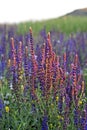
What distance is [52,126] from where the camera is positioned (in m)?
4.08

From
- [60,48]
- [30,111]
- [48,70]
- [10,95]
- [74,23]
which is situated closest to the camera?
[48,70]

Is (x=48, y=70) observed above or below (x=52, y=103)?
above

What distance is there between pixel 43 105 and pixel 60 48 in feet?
14.5

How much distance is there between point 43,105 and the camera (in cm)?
435

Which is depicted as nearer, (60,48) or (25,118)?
(25,118)

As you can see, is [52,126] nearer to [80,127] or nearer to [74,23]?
[80,127]

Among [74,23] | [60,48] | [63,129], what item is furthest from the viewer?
[74,23]

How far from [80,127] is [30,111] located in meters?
0.65

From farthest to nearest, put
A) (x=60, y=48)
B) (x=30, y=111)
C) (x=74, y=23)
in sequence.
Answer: (x=74, y=23)
(x=60, y=48)
(x=30, y=111)

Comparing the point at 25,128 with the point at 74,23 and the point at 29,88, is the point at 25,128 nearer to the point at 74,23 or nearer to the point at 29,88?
the point at 29,88

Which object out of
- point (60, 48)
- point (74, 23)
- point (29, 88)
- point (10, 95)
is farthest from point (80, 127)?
point (74, 23)

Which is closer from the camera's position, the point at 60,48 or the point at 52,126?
the point at 52,126

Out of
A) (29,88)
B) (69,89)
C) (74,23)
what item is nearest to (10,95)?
(29,88)

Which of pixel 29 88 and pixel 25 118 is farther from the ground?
pixel 29 88
